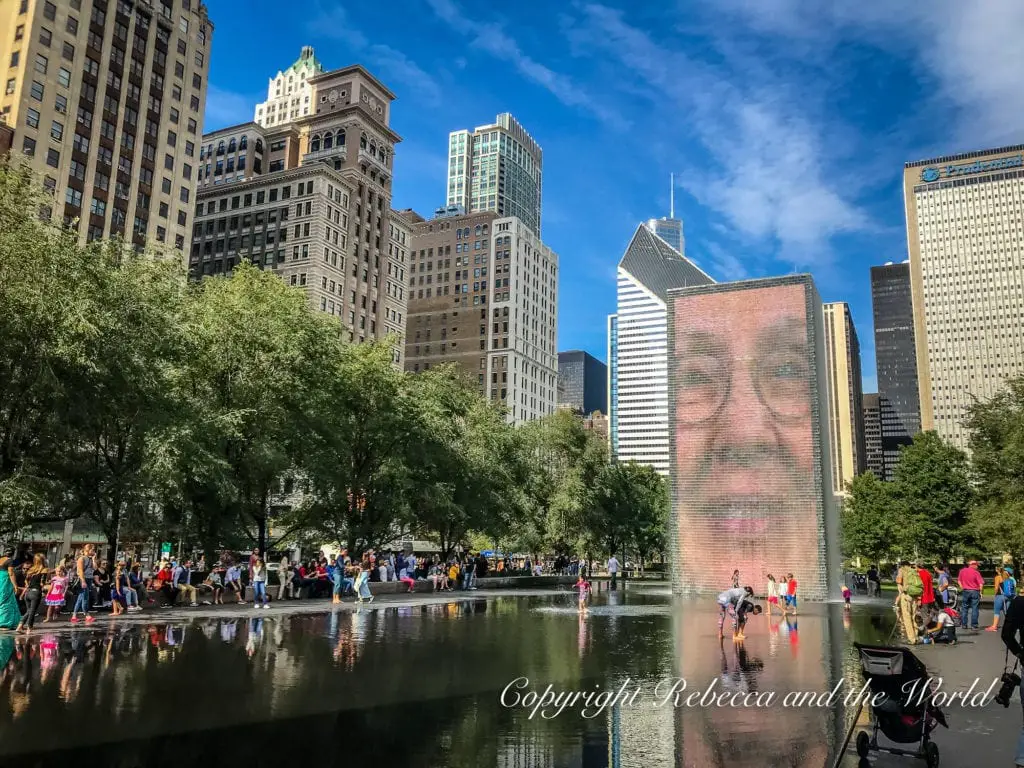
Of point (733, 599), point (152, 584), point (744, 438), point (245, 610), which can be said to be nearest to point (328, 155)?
point (744, 438)

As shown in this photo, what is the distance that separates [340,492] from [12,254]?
18175 mm

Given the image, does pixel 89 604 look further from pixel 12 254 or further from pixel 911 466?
pixel 911 466

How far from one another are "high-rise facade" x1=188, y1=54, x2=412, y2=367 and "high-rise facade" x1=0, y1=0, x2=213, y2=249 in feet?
57.6

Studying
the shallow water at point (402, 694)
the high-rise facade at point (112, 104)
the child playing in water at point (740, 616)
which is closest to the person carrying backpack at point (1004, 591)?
the shallow water at point (402, 694)

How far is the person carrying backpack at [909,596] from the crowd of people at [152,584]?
1789cm

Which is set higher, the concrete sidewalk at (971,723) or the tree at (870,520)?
the tree at (870,520)

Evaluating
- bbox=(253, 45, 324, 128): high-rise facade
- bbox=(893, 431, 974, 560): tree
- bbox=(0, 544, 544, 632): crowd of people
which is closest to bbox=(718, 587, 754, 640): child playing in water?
bbox=(0, 544, 544, 632): crowd of people

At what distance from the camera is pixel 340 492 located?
36625 mm

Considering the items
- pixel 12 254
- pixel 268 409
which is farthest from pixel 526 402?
pixel 12 254

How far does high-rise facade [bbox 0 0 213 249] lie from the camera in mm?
74812

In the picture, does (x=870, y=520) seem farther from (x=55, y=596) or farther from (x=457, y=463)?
(x=55, y=596)

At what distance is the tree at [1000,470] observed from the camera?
44.8 metres

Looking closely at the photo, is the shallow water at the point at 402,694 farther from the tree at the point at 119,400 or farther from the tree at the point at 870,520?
the tree at the point at 870,520

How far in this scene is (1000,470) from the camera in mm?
51875
